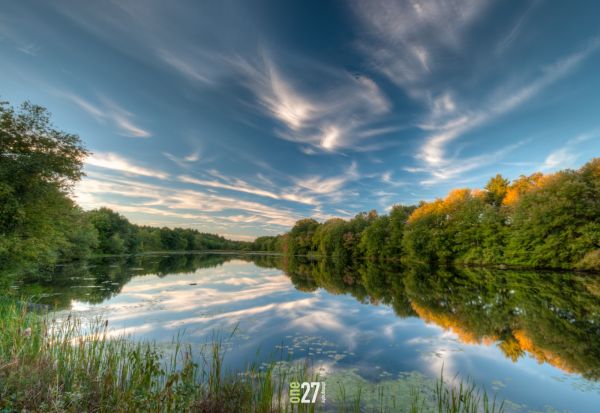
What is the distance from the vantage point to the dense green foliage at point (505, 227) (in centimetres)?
3353

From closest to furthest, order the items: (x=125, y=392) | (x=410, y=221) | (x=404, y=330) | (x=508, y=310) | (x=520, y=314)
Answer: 1. (x=125, y=392)
2. (x=404, y=330)
3. (x=520, y=314)
4. (x=508, y=310)
5. (x=410, y=221)

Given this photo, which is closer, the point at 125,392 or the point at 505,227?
the point at 125,392

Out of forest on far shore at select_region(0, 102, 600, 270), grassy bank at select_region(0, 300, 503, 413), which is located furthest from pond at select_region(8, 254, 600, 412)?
forest on far shore at select_region(0, 102, 600, 270)

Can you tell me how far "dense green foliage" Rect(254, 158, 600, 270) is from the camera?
33.5m

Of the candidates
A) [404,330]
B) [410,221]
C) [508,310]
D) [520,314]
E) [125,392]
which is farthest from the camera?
[410,221]

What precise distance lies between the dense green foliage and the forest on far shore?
0.13 metres

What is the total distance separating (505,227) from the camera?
42656 mm

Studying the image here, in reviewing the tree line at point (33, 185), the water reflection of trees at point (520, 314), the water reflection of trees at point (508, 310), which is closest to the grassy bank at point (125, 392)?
the water reflection of trees at point (508, 310)

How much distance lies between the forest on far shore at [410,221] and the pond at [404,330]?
522 centimetres

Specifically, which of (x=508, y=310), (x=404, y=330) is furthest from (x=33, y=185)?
(x=508, y=310)

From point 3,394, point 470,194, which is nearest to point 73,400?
point 3,394

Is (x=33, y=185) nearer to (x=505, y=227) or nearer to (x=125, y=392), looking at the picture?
(x=125, y=392)

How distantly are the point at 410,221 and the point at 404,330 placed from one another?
162 feet

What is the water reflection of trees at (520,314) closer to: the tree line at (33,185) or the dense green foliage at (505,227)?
the dense green foliage at (505,227)
